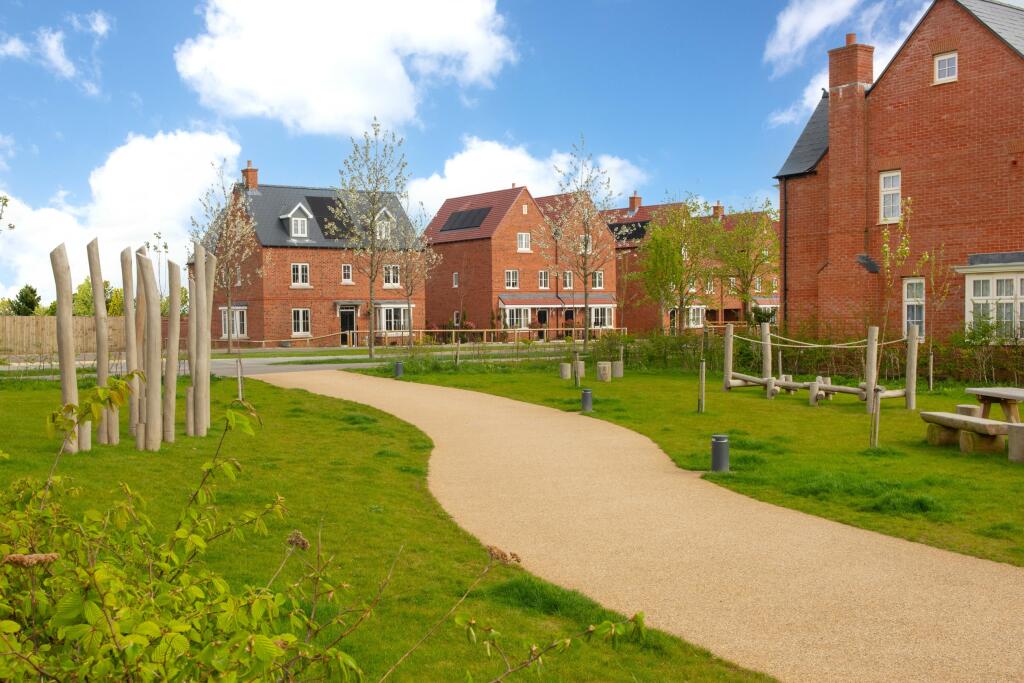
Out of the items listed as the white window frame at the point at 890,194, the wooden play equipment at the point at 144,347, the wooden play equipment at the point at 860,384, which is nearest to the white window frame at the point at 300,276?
the white window frame at the point at 890,194

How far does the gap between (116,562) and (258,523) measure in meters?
1.12

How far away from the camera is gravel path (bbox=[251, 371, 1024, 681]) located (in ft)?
19.8

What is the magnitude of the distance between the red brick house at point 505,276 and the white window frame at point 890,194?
32076 millimetres

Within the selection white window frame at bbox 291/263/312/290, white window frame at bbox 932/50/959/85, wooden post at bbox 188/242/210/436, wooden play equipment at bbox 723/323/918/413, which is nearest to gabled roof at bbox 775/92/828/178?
white window frame at bbox 932/50/959/85

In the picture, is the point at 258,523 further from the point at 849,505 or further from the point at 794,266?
the point at 794,266

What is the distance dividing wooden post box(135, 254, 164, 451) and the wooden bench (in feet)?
38.2

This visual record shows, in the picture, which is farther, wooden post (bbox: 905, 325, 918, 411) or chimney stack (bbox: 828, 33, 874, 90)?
chimney stack (bbox: 828, 33, 874, 90)

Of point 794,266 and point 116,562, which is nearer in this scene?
point 116,562

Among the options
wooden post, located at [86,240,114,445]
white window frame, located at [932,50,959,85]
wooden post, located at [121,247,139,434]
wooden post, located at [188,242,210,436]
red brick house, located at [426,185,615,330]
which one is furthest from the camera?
red brick house, located at [426,185,615,330]

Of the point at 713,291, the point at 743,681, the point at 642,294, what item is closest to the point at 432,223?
the point at 642,294

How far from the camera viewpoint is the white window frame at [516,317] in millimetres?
60969

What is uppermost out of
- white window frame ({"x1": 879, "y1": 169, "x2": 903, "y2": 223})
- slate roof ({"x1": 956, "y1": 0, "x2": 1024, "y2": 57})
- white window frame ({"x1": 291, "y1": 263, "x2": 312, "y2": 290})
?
slate roof ({"x1": 956, "y1": 0, "x2": 1024, "y2": 57})

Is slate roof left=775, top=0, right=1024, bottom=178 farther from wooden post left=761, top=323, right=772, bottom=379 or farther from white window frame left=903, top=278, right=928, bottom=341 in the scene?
wooden post left=761, top=323, right=772, bottom=379

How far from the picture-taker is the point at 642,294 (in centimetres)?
6888
